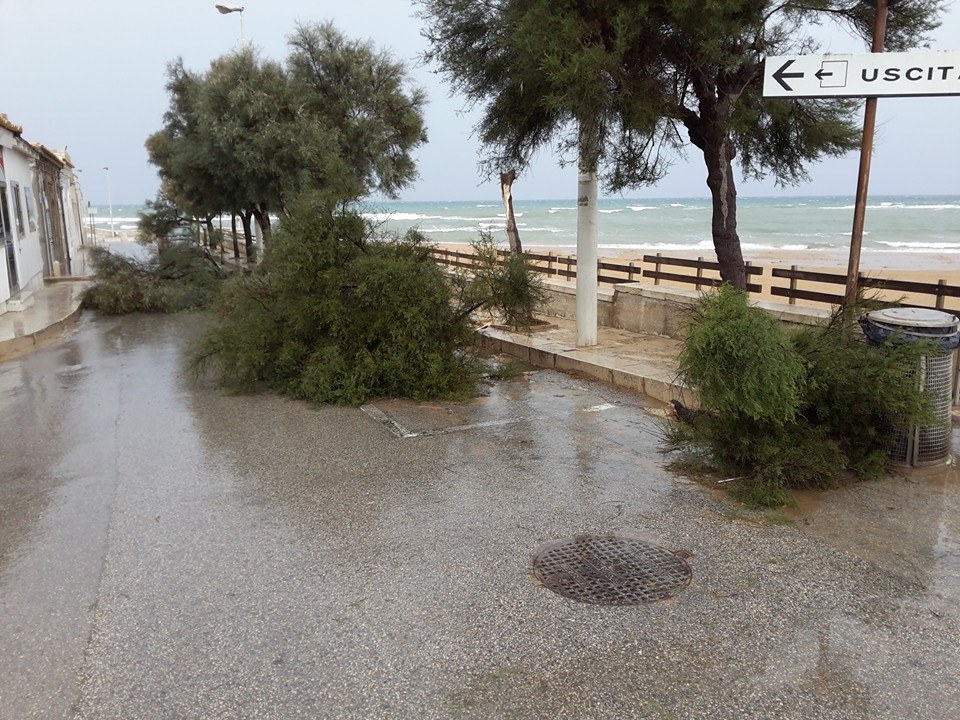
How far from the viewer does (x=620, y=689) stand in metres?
3.17

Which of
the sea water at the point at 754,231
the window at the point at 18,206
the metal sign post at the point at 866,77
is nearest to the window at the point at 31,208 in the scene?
the window at the point at 18,206

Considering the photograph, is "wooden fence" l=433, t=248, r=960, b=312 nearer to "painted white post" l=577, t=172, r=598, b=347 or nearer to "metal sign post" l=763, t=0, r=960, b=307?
"painted white post" l=577, t=172, r=598, b=347

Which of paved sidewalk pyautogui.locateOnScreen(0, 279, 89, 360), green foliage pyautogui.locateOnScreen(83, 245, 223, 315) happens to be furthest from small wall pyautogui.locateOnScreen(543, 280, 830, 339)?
green foliage pyautogui.locateOnScreen(83, 245, 223, 315)

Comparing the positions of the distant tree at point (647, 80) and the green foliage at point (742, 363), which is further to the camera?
the distant tree at point (647, 80)

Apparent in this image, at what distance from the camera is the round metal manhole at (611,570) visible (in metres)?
Answer: 3.98

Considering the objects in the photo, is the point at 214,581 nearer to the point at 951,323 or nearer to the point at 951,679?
the point at 951,679

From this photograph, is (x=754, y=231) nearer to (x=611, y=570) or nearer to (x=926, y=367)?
(x=926, y=367)

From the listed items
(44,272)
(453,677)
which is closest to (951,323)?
(453,677)

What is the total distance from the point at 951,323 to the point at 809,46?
16.4ft

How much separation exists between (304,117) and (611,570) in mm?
14700

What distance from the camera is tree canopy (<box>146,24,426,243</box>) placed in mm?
16703

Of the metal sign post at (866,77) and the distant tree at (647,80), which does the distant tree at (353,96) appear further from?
the metal sign post at (866,77)

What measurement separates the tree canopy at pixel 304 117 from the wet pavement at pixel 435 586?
10923 mm

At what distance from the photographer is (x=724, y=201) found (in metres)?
9.11
